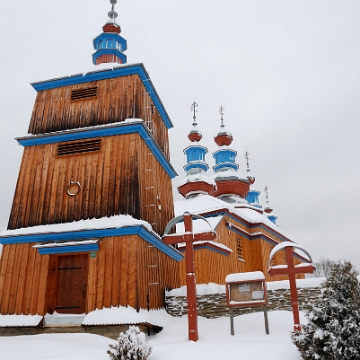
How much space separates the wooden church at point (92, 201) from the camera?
465 inches

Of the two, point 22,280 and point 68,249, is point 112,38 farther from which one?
point 22,280

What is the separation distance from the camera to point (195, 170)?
27125 millimetres

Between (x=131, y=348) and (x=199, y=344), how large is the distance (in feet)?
6.28

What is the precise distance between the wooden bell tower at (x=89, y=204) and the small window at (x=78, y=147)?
36 mm

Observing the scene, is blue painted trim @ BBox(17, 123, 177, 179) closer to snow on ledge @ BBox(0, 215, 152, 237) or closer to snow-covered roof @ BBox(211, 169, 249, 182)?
snow on ledge @ BBox(0, 215, 152, 237)

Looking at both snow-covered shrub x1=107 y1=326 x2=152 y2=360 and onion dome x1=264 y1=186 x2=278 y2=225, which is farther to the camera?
onion dome x1=264 y1=186 x2=278 y2=225

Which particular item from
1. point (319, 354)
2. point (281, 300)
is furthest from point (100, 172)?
point (319, 354)

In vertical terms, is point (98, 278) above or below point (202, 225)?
below

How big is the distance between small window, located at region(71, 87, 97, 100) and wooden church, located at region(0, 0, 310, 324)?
38 millimetres

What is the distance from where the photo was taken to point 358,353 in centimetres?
627

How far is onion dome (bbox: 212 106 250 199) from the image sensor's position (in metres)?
29.7

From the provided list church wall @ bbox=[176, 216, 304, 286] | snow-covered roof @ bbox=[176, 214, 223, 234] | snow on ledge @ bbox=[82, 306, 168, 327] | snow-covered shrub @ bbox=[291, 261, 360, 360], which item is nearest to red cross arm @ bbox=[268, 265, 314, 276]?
snow-covered shrub @ bbox=[291, 261, 360, 360]

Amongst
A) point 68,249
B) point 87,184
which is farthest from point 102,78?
point 68,249

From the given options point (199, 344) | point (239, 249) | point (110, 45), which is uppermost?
point (110, 45)
